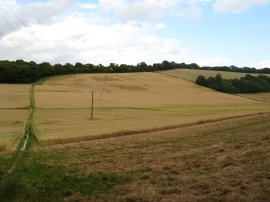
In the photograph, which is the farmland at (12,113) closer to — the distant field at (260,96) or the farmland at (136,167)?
the farmland at (136,167)

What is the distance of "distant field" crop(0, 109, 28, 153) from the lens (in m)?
30.2

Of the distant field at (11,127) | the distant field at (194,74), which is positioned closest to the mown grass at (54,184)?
the distant field at (11,127)

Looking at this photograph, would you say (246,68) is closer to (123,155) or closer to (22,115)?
(22,115)

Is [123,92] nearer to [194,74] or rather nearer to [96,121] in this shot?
[96,121]

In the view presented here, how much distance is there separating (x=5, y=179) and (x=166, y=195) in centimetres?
765

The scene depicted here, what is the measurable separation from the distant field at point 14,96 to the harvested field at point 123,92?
2.30 meters

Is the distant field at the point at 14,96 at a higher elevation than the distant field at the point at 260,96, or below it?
higher

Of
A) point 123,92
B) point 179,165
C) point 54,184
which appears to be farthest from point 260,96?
point 54,184

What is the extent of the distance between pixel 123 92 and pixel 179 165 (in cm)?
7846

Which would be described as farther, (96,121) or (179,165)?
(96,121)

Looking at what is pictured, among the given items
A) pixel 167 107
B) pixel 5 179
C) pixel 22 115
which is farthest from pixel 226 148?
pixel 167 107

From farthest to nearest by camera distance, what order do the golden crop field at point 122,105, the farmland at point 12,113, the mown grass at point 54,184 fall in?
the golden crop field at point 122,105, the farmland at point 12,113, the mown grass at point 54,184

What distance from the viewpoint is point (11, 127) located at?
4309 cm

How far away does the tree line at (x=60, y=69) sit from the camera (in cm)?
9944
